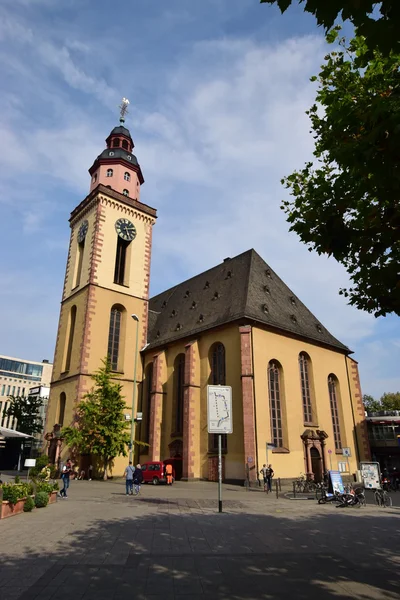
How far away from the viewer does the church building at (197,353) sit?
26.6 meters

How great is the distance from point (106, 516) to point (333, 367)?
24.4 metres

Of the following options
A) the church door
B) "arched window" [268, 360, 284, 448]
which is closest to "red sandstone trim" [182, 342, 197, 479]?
"arched window" [268, 360, 284, 448]

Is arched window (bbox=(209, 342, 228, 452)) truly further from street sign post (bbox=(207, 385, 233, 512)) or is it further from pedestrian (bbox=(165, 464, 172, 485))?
street sign post (bbox=(207, 385, 233, 512))

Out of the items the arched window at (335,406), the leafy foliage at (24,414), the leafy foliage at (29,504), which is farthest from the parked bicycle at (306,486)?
the leafy foliage at (24,414)

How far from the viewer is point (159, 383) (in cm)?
3206

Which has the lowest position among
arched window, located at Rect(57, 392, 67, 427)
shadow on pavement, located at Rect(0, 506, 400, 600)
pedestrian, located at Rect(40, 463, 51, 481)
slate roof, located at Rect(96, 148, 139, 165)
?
shadow on pavement, located at Rect(0, 506, 400, 600)

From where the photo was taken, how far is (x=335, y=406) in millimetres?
31703

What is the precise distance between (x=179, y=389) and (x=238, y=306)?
26.3 feet

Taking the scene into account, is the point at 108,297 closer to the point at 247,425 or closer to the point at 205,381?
the point at 205,381

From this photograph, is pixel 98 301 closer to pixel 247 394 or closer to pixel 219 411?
pixel 247 394

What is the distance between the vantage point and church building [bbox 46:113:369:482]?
26594mm

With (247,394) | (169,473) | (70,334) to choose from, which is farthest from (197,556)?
(70,334)

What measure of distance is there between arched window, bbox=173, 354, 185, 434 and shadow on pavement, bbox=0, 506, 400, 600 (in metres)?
20.3

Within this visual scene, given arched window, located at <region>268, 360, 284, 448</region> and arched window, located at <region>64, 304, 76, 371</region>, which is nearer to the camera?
arched window, located at <region>268, 360, 284, 448</region>
